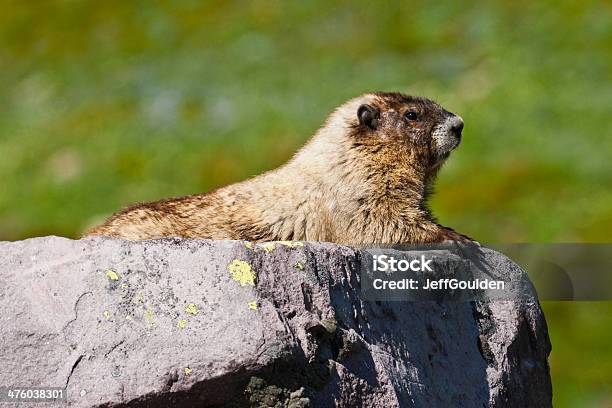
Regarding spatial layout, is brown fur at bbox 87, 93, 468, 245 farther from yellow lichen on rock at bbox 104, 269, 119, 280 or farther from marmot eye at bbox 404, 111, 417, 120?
yellow lichen on rock at bbox 104, 269, 119, 280

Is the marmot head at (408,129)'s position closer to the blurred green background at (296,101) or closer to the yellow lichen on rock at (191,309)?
the yellow lichen on rock at (191,309)

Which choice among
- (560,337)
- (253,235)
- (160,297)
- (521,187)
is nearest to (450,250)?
(253,235)

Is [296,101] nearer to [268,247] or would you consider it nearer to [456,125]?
[456,125]

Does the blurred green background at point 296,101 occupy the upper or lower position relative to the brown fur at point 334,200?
upper

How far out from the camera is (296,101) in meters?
42.8

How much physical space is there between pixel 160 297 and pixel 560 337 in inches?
822

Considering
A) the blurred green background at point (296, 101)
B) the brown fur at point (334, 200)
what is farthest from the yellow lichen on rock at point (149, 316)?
the blurred green background at point (296, 101)

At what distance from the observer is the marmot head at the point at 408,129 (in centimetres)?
1302

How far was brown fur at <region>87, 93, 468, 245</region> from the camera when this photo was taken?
38.7ft

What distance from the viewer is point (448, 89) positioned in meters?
41.2

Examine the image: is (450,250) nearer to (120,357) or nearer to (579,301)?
(120,357)

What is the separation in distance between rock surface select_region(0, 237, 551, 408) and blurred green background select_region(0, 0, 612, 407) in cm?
1942

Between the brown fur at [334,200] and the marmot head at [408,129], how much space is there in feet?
0.05

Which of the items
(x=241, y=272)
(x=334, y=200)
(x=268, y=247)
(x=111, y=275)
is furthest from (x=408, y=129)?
(x=111, y=275)
